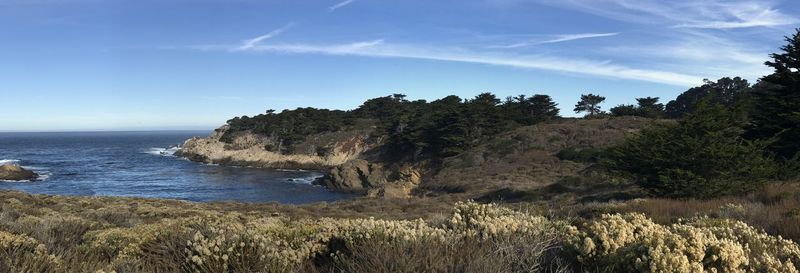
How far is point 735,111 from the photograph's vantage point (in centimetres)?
2067

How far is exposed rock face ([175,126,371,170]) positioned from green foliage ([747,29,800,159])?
2138 inches

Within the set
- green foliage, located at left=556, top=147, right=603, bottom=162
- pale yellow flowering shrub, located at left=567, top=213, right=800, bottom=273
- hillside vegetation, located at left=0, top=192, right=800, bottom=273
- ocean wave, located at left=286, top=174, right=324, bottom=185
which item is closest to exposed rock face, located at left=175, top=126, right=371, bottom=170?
ocean wave, located at left=286, top=174, right=324, bottom=185

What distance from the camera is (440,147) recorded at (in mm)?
56281

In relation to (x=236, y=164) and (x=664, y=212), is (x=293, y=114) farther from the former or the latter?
(x=664, y=212)

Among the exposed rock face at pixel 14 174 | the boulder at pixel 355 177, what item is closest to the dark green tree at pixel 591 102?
the boulder at pixel 355 177

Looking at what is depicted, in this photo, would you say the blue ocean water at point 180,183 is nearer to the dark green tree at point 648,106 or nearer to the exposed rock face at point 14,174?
the exposed rock face at point 14,174

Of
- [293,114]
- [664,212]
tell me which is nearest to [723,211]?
[664,212]

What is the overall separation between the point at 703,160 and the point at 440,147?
38373 mm

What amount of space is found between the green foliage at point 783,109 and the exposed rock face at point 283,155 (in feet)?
178

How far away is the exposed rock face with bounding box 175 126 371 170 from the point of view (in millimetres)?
74562

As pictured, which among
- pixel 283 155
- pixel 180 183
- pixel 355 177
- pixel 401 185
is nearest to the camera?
pixel 401 185

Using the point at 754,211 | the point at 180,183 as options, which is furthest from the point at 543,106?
the point at 754,211

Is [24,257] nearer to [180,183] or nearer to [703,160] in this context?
[703,160]

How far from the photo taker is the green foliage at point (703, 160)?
17781mm
